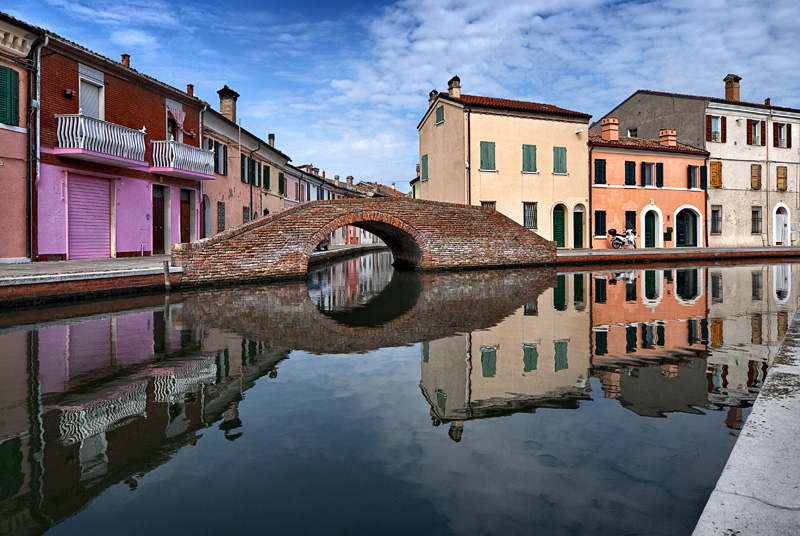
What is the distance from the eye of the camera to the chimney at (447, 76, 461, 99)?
1026 inches

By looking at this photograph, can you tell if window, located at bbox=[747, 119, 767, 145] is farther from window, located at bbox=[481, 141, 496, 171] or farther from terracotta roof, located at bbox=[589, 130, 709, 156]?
window, located at bbox=[481, 141, 496, 171]

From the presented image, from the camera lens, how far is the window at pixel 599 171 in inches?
1086

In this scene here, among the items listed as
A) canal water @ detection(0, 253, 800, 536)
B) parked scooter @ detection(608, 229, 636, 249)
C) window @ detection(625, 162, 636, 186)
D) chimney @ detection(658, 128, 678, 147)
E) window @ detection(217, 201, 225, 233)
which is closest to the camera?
canal water @ detection(0, 253, 800, 536)

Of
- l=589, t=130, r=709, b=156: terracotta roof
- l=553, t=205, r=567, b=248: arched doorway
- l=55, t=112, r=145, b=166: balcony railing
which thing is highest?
l=589, t=130, r=709, b=156: terracotta roof

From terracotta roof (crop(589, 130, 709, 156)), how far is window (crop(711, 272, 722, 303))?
12.3 meters

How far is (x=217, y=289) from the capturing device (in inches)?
521

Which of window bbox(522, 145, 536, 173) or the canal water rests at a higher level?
window bbox(522, 145, 536, 173)

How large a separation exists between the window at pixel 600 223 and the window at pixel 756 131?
1148cm

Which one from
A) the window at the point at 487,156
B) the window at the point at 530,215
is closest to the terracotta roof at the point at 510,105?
the window at the point at 487,156

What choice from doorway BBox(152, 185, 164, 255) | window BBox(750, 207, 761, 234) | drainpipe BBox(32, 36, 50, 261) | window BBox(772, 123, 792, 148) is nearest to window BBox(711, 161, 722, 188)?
window BBox(750, 207, 761, 234)

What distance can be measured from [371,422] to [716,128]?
33.2 metres

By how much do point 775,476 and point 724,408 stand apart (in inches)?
75.5

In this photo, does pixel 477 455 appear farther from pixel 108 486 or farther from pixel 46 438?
pixel 46 438

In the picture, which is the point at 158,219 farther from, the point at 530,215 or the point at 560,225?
the point at 560,225
